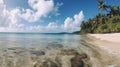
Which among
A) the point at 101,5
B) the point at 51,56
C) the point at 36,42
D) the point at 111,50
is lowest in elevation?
the point at 36,42

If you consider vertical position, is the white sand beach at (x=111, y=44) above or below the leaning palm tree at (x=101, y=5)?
below

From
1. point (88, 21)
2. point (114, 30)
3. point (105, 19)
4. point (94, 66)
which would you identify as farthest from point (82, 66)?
point (88, 21)

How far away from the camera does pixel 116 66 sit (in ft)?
37.4

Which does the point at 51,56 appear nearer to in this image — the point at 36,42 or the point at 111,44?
the point at 111,44

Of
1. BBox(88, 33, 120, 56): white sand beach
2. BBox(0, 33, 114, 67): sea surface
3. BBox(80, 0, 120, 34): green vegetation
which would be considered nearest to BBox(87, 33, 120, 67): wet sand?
BBox(88, 33, 120, 56): white sand beach

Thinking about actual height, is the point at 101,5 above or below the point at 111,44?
above

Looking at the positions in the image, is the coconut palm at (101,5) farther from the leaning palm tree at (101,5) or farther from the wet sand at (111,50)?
the wet sand at (111,50)

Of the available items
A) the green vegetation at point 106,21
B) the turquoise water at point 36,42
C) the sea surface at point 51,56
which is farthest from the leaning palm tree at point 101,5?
the sea surface at point 51,56

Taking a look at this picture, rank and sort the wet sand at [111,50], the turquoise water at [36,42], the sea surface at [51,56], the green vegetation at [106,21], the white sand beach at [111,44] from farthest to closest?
the green vegetation at [106,21]
the turquoise water at [36,42]
the white sand beach at [111,44]
the wet sand at [111,50]
the sea surface at [51,56]

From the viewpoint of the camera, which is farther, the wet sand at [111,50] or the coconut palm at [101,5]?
the coconut palm at [101,5]

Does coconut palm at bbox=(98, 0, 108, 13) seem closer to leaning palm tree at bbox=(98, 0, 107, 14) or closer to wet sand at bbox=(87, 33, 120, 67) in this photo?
leaning palm tree at bbox=(98, 0, 107, 14)

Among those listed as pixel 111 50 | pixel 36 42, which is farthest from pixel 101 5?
pixel 111 50

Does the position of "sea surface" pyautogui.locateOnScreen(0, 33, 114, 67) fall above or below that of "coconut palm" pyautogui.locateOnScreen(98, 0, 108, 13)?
below

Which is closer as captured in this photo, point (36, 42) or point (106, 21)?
point (36, 42)
